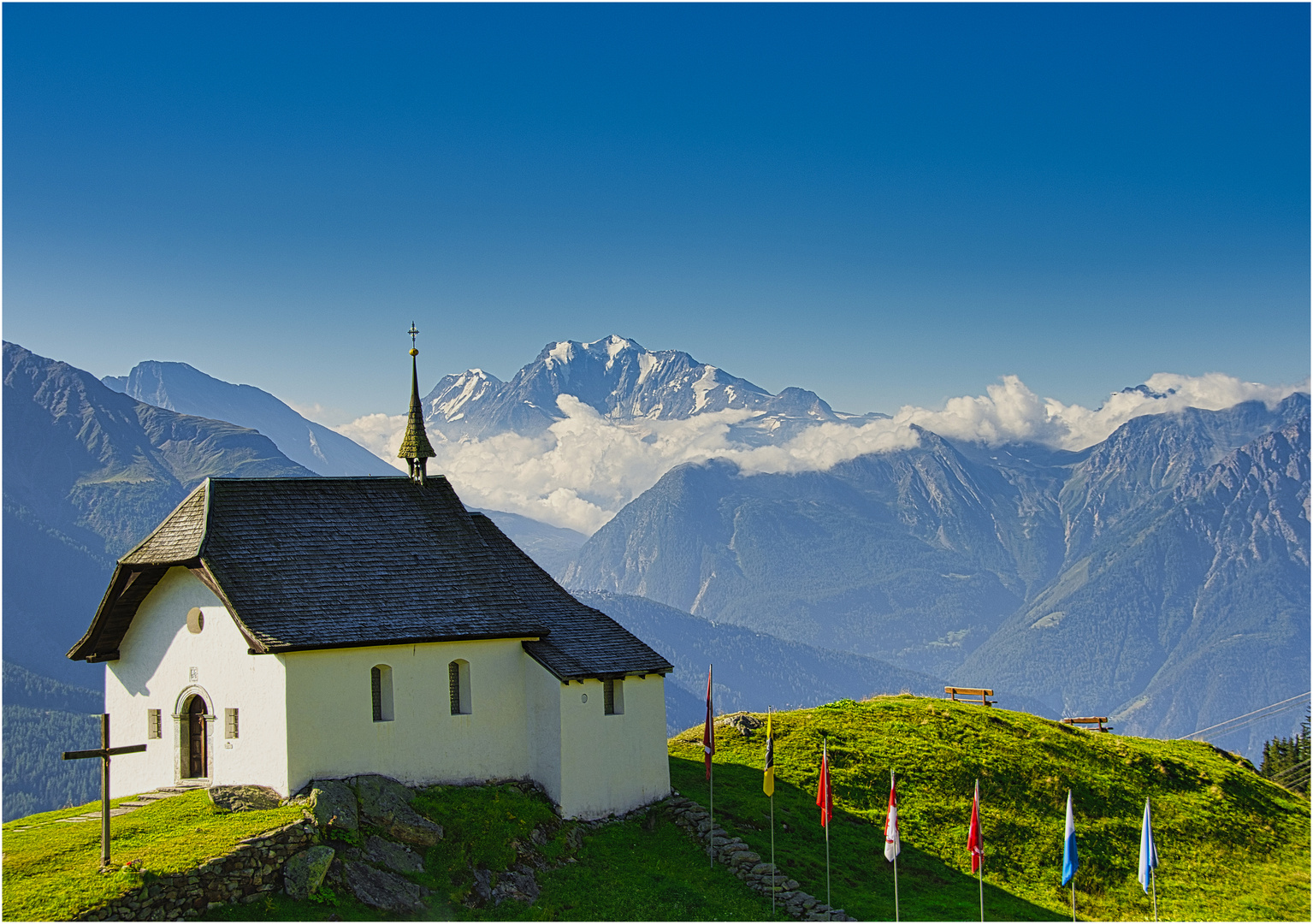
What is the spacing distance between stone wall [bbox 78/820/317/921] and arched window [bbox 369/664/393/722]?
6315 mm

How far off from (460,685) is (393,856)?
25.5 ft

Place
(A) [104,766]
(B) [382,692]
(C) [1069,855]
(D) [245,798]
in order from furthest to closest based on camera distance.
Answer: (B) [382,692]
(D) [245,798]
(C) [1069,855]
(A) [104,766]

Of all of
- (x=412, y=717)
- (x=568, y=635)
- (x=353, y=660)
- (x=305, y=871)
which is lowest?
(x=305, y=871)

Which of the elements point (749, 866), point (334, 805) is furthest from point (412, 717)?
point (749, 866)

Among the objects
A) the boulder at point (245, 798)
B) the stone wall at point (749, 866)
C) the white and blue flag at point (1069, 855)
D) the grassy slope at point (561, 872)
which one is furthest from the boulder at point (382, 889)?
the white and blue flag at point (1069, 855)

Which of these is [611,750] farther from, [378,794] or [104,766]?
[104,766]

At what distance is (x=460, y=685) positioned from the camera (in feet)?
148

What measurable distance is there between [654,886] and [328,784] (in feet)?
36.6

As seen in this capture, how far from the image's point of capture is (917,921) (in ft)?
132

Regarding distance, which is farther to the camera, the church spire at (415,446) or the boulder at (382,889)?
the church spire at (415,446)

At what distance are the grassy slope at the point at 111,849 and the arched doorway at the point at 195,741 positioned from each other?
255 cm

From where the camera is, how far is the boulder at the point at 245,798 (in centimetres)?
3978

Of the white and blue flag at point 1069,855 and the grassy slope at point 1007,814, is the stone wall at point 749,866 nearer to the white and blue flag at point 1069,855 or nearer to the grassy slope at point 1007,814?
the grassy slope at point 1007,814

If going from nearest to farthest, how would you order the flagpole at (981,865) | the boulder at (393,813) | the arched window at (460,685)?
the flagpole at (981,865)
the boulder at (393,813)
the arched window at (460,685)
